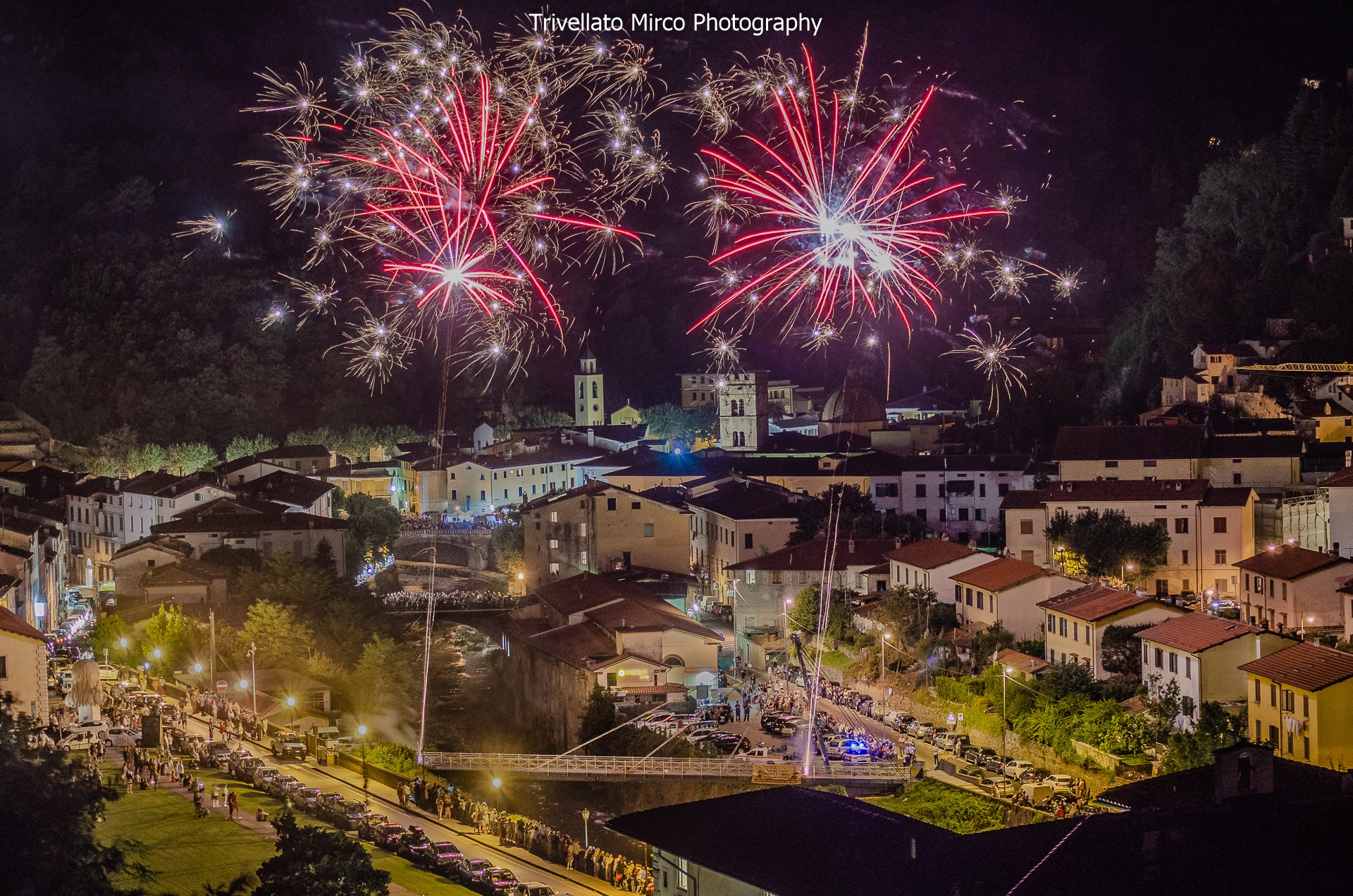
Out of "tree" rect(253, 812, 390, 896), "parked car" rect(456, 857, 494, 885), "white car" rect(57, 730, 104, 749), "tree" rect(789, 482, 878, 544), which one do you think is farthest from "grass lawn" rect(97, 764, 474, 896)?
"tree" rect(789, 482, 878, 544)

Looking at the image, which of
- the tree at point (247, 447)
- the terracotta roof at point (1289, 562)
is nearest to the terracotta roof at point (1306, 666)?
the terracotta roof at point (1289, 562)

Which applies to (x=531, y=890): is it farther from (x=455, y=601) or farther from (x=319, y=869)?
(x=455, y=601)

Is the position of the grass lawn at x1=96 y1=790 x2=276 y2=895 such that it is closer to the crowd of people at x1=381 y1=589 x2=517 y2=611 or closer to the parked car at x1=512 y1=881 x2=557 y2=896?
the parked car at x1=512 y1=881 x2=557 y2=896

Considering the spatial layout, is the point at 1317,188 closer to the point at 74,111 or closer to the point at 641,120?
the point at 641,120

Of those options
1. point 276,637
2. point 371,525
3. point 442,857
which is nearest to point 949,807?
point 442,857

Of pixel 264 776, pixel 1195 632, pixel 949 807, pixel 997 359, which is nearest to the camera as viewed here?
pixel 949 807

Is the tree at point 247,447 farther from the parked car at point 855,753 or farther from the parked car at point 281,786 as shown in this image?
the parked car at point 855,753
